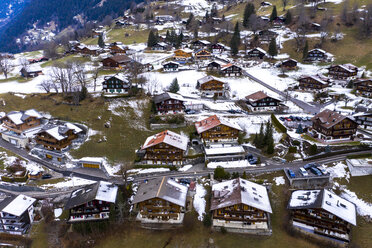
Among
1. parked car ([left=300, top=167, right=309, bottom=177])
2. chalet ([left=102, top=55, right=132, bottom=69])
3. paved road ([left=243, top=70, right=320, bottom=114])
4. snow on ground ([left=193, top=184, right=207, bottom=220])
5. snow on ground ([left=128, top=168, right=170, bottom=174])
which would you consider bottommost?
paved road ([left=243, top=70, right=320, bottom=114])

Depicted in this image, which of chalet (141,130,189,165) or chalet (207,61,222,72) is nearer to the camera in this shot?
chalet (141,130,189,165)

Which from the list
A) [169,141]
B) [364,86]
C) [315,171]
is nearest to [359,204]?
[315,171]

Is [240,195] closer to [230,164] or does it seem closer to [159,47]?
[230,164]

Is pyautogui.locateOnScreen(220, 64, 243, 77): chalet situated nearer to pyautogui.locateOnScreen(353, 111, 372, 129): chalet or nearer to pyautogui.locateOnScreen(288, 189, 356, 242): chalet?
pyautogui.locateOnScreen(353, 111, 372, 129): chalet

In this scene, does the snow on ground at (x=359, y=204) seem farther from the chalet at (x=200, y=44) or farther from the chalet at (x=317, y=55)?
the chalet at (x=200, y=44)

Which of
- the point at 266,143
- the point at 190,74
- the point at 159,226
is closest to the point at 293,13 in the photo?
the point at 190,74

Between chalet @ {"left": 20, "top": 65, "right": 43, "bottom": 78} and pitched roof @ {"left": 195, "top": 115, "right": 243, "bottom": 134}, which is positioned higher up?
chalet @ {"left": 20, "top": 65, "right": 43, "bottom": 78}

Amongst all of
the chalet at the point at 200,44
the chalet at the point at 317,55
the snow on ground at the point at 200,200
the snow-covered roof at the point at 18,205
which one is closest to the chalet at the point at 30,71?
the snow-covered roof at the point at 18,205

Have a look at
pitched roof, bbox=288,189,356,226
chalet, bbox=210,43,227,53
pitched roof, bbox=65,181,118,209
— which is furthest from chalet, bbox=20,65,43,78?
pitched roof, bbox=288,189,356,226
